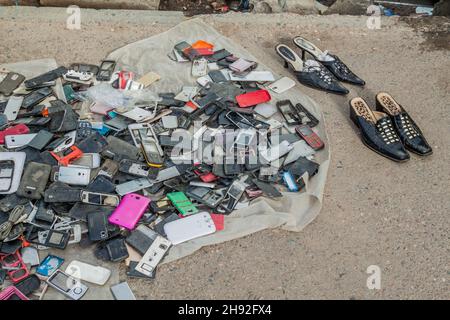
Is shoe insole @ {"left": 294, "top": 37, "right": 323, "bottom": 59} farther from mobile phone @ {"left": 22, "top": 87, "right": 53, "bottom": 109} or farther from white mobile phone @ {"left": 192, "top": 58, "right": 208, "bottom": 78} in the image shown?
mobile phone @ {"left": 22, "top": 87, "right": 53, "bottom": 109}

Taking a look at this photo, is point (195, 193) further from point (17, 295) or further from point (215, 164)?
point (17, 295)

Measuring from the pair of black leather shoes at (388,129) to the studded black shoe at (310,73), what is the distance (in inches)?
12.8

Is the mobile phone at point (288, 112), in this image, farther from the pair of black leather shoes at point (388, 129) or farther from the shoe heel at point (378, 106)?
the shoe heel at point (378, 106)

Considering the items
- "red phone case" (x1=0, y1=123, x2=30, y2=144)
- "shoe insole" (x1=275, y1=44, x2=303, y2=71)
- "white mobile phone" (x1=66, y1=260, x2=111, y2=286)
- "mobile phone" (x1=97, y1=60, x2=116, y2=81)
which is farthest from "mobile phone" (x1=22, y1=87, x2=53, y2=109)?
"shoe insole" (x1=275, y1=44, x2=303, y2=71)

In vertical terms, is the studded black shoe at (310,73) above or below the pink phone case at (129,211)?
above

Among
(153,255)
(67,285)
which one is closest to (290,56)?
(153,255)

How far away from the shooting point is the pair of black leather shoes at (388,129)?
3.47 metres

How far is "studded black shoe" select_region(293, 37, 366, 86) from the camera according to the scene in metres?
4.12

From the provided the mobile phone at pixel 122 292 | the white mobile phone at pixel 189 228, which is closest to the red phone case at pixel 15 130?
the white mobile phone at pixel 189 228

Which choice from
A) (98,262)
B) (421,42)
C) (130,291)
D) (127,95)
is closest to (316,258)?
(130,291)

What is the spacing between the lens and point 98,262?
2.79 m

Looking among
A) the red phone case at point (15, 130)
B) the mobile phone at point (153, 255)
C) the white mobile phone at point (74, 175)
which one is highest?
the white mobile phone at point (74, 175)

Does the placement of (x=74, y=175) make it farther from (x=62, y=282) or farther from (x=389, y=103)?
(x=389, y=103)

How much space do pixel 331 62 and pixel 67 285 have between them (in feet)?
9.10
